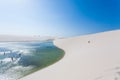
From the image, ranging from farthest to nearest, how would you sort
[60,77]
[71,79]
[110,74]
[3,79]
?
1. [3,79]
2. [60,77]
3. [71,79]
4. [110,74]

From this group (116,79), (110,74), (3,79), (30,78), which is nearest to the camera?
(116,79)

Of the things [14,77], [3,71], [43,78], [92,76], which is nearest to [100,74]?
[92,76]

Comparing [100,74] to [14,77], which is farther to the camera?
[14,77]

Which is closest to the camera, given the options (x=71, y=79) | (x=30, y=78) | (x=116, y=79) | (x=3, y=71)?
(x=116, y=79)

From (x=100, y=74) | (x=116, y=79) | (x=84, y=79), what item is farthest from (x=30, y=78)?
(x=116, y=79)

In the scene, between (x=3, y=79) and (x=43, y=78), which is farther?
(x=3, y=79)

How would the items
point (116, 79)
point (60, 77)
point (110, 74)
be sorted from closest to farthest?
point (116, 79)
point (110, 74)
point (60, 77)

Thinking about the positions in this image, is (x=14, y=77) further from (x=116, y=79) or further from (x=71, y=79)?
(x=116, y=79)

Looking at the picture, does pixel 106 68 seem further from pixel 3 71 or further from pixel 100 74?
pixel 3 71
